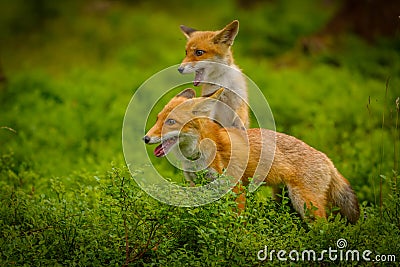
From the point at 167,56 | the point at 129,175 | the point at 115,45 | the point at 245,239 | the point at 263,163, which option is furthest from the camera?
the point at 115,45

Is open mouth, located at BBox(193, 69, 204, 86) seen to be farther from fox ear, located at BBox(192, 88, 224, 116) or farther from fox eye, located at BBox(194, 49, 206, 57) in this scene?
fox ear, located at BBox(192, 88, 224, 116)

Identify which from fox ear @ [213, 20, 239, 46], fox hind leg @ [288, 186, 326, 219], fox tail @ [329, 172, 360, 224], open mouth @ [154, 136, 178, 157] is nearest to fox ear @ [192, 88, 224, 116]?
open mouth @ [154, 136, 178, 157]

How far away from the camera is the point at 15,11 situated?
16562mm

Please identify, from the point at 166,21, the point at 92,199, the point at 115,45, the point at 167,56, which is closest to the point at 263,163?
the point at 92,199

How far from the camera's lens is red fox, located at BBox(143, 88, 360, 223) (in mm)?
6012

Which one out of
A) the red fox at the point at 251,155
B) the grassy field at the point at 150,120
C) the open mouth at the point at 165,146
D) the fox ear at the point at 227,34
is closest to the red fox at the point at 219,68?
the fox ear at the point at 227,34

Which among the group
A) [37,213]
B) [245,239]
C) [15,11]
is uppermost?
[245,239]

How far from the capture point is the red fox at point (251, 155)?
19.7 feet

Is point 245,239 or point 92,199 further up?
point 245,239

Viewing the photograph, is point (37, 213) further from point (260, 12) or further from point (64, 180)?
point (260, 12)

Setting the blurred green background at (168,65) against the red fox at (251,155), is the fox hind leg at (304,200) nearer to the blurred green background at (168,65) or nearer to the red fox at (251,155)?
the red fox at (251,155)

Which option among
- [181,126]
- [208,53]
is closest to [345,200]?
[181,126]

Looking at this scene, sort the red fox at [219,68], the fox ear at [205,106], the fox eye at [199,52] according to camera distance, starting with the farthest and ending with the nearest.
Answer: the fox eye at [199,52] → the red fox at [219,68] → the fox ear at [205,106]

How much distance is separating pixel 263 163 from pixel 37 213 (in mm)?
2262
